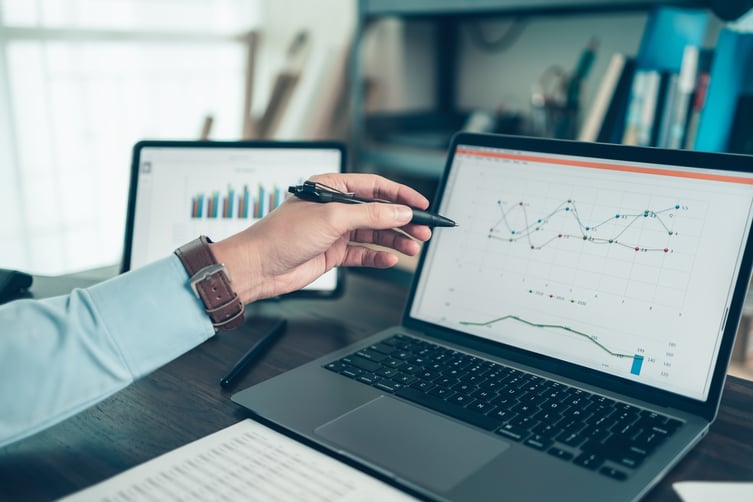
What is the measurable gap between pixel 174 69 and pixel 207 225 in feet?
5.15

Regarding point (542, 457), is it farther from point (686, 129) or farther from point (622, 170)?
point (686, 129)

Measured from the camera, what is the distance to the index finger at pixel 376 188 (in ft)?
2.89

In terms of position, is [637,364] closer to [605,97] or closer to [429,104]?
[605,97]

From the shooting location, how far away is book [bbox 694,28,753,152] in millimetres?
1397

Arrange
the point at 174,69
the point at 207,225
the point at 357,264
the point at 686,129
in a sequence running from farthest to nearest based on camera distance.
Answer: the point at 174,69 → the point at 686,129 → the point at 207,225 → the point at 357,264

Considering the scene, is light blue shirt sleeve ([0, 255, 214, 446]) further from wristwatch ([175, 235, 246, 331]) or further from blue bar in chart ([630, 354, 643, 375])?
blue bar in chart ([630, 354, 643, 375])

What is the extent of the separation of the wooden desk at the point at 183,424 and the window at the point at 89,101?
1.48 meters

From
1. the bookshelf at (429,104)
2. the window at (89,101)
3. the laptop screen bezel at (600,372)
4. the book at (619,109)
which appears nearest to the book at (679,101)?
the book at (619,109)

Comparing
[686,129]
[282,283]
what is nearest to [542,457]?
[282,283]

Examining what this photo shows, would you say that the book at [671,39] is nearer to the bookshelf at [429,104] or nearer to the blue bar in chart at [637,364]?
the bookshelf at [429,104]

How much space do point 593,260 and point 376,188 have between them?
30 centimetres

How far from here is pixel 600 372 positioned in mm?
729

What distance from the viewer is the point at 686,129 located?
61.2 inches

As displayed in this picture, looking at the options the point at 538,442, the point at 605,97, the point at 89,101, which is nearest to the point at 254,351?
the point at 538,442
